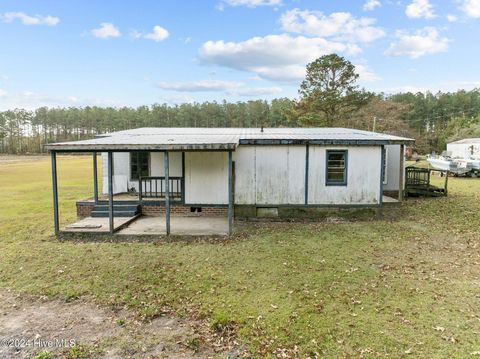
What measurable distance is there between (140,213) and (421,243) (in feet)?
29.7

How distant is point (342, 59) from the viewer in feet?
108

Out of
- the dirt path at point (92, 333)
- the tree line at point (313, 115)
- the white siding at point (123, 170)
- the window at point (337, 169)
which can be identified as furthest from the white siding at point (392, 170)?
the tree line at point (313, 115)

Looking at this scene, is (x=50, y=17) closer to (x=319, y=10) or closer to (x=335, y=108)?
(x=319, y=10)

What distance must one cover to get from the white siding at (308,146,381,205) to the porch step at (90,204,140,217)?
6.23 m

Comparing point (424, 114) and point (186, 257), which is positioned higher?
point (424, 114)

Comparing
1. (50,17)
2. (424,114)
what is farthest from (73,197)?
(424,114)

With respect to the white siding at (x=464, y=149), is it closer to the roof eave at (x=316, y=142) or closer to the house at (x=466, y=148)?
the house at (x=466, y=148)

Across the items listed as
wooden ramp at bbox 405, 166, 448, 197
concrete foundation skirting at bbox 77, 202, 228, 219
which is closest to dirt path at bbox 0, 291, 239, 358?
concrete foundation skirting at bbox 77, 202, 228, 219

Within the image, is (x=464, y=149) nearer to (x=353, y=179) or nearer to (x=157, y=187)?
(x=353, y=179)

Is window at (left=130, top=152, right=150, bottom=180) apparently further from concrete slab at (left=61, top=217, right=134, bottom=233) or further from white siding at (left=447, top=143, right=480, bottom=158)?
white siding at (left=447, top=143, right=480, bottom=158)

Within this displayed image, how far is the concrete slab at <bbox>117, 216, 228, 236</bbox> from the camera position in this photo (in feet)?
30.7

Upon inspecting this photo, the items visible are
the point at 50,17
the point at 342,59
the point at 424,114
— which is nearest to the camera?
the point at 50,17

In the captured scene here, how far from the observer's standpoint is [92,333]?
15.0 ft

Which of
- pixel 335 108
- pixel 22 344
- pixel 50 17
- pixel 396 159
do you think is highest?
pixel 50 17
